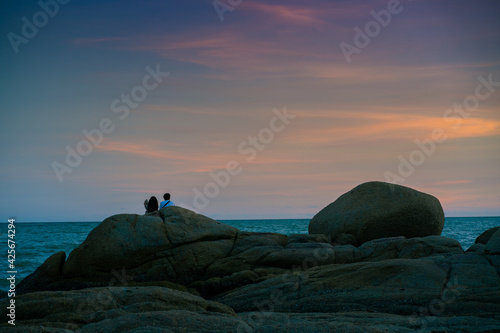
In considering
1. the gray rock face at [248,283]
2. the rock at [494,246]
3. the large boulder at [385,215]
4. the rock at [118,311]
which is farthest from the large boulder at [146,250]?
the rock at [494,246]

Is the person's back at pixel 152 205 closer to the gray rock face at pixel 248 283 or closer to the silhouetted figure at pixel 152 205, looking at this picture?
the silhouetted figure at pixel 152 205

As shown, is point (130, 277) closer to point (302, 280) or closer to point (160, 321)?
point (302, 280)

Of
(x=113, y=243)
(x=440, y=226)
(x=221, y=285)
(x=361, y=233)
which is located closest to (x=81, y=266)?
(x=113, y=243)

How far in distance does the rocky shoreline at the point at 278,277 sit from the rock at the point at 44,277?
36mm

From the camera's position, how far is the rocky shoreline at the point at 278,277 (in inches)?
246

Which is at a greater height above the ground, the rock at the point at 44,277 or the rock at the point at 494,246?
the rock at the point at 494,246

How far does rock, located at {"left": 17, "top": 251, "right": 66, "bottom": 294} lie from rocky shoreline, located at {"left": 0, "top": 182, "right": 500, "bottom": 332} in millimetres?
36

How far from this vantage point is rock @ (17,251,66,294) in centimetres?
1286

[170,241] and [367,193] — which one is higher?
[367,193]

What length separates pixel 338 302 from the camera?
8.69 m

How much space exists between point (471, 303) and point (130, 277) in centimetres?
902

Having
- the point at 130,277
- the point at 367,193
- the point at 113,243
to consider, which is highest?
the point at 367,193

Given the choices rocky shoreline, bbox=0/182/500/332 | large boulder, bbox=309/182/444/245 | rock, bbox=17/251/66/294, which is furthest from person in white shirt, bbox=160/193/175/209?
large boulder, bbox=309/182/444/245

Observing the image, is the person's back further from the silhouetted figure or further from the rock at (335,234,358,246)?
the rock at (335,234,358,246)
